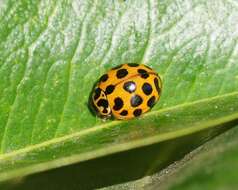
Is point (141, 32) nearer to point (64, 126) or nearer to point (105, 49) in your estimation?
point (105, 49)

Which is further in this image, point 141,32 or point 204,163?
point 141,32

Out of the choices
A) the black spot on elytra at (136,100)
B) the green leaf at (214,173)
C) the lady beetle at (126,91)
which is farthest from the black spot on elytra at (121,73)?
the green leaf at (214,173)

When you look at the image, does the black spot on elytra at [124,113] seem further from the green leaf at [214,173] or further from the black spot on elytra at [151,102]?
the green leaf at [214,173]

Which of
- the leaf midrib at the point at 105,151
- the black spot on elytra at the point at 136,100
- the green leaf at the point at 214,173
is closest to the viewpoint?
the green leaf at the point at 214,173

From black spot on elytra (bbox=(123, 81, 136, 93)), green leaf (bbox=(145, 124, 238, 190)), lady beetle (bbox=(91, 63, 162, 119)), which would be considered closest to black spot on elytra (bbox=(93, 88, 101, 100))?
lady beetle (bbox=(91, 63, 162, 119))

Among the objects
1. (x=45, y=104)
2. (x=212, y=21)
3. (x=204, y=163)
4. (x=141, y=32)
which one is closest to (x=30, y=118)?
(x=45, y=104)

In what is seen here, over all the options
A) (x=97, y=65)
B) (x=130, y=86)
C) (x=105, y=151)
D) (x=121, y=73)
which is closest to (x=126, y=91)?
(x=130, y=86)

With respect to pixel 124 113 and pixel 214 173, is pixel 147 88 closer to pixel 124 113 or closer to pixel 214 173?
pixel 124 113
